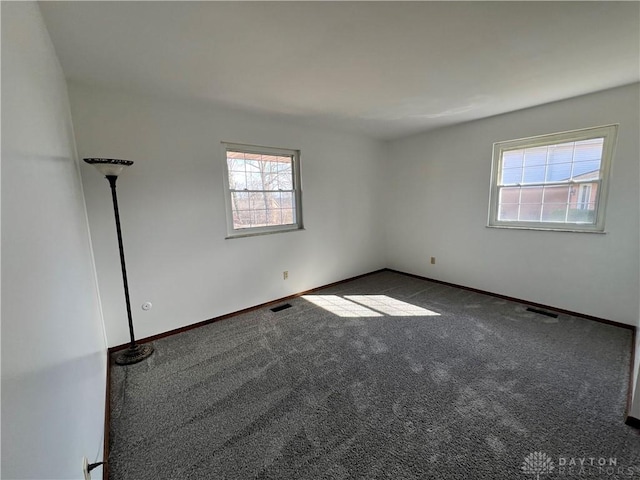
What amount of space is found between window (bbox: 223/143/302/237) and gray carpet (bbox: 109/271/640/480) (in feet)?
4.00

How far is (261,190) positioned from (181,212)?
99 centimetres

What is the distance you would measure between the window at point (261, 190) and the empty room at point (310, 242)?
0.09ft

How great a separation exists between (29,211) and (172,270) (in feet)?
6.68

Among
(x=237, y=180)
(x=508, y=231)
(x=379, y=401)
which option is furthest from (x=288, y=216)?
(x=508, y=231)

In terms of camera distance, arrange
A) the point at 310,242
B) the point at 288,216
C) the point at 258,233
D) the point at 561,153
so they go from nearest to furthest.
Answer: the point at 561,153
the point at 258,233
the point at 288,216
the point at 310,242

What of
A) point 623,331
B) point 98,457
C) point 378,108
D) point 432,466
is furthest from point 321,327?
point 623,331

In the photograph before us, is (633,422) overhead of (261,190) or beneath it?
beneath

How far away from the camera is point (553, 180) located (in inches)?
122

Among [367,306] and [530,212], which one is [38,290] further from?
[530,212]

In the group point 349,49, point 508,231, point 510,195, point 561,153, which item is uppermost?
point 349,49

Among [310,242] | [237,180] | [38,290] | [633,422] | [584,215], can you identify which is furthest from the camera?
[310,242]

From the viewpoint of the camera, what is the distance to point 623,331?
105 inches

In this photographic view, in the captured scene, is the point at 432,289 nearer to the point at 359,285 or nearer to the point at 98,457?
the point at 359,285

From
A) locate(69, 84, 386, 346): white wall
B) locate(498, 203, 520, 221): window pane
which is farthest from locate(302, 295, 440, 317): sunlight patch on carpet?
locate(498, 203, 520, 221): window pane
